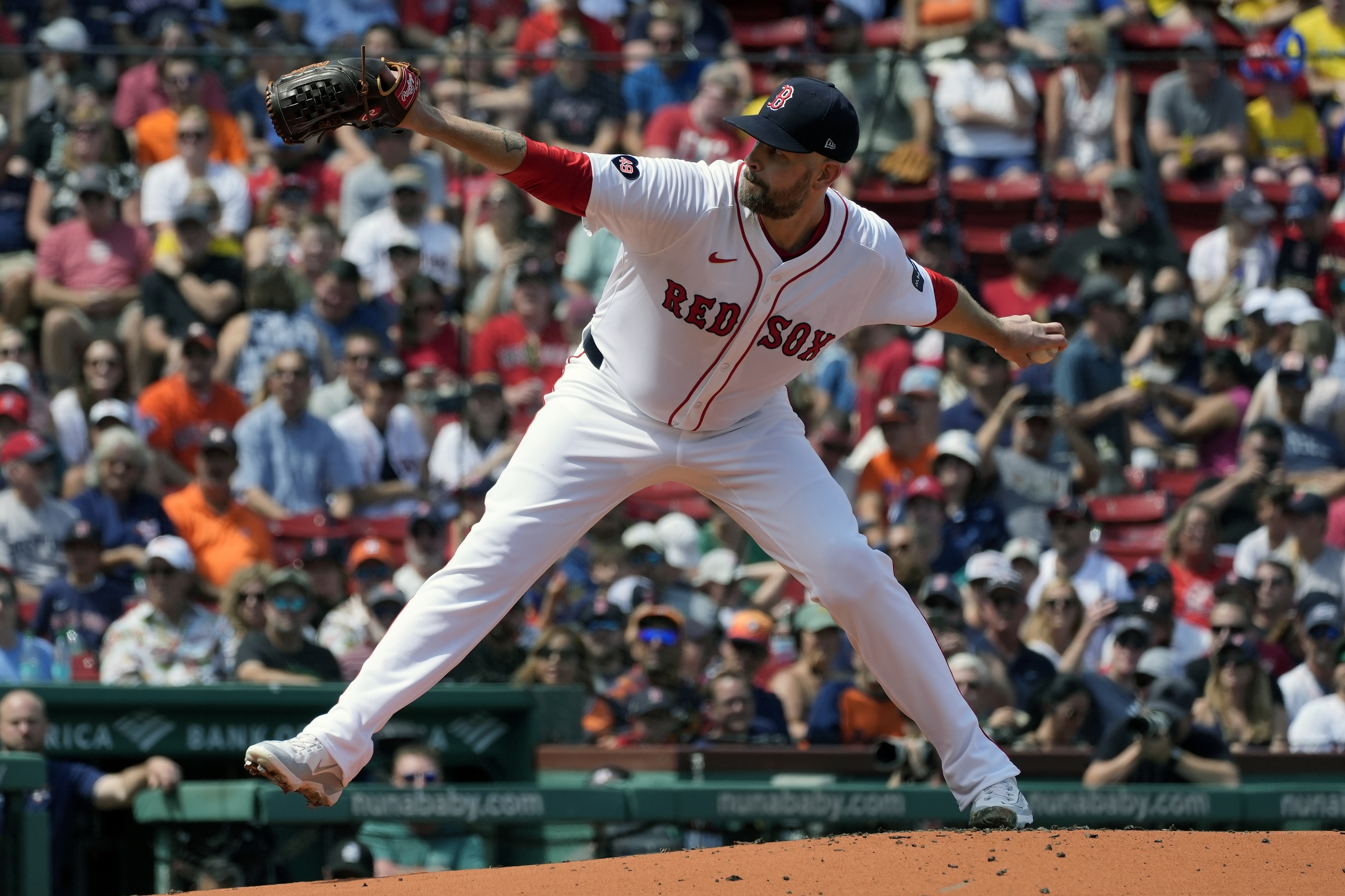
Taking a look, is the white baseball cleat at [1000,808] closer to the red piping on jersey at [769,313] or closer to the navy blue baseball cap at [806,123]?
the red piping on jersey at [769,313]

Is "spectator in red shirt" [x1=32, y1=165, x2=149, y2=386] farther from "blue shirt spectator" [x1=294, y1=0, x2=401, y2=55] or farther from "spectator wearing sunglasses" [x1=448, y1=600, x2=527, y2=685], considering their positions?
"spectator wearing sunglasses" [x1=448, y1=600, x2=527, y2=685]

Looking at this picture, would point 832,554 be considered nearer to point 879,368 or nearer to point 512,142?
point 512,142

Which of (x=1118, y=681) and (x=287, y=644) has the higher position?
(x=287, y=644)

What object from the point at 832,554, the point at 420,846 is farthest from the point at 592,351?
the point at 420,846

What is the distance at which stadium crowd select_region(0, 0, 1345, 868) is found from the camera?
7.91 metres

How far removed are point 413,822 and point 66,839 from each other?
4.26ft

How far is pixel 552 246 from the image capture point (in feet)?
35.7

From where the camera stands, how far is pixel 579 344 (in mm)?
8031

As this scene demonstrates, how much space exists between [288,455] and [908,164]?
432 centimetres

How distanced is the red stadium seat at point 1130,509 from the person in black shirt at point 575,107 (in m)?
3.73

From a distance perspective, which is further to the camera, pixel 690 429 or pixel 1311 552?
pixel 1311 552

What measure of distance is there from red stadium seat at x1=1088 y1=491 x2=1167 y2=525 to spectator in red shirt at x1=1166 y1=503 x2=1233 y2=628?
0.22 meters

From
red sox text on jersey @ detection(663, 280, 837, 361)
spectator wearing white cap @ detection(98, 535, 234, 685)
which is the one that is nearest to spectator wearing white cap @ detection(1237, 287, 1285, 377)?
spectator wearing white cap @ detection(98, 535, 234, 685)

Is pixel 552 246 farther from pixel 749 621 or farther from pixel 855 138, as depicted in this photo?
pixel 855 138
